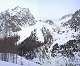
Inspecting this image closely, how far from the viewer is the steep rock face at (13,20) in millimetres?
5484

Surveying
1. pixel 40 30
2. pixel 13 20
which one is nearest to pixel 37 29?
pixel 40 30

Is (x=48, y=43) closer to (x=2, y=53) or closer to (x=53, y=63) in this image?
(x=53, y=63)

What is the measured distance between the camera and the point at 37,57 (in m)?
5.43

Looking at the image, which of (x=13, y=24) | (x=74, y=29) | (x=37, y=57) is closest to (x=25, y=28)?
(x=13, y=24)

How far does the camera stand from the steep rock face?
18.0 ft

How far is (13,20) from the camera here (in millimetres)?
5504

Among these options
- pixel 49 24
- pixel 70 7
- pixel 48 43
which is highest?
pixel 70 7

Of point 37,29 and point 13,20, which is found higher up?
point 13,20

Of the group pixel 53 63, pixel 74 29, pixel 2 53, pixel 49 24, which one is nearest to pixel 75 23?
pixel 74 29

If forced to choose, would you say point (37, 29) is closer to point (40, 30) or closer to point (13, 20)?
point (40, 30)

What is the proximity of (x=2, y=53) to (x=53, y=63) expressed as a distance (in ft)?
3.31

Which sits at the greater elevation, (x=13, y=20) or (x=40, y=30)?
(x=13, y=20)

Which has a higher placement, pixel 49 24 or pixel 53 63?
pixel 49 24

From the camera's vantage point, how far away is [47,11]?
558cm
